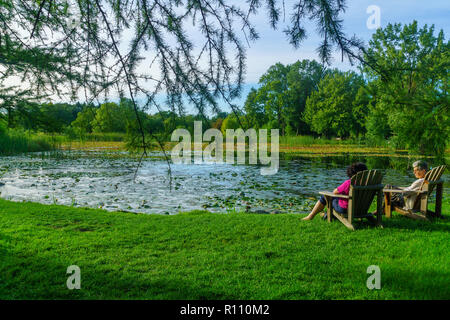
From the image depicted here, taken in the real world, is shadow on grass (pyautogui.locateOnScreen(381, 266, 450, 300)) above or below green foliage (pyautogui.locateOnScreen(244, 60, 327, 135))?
below

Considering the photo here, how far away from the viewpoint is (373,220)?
5434mm

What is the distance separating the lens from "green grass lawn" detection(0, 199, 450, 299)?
3.17 metres

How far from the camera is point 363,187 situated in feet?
16.7

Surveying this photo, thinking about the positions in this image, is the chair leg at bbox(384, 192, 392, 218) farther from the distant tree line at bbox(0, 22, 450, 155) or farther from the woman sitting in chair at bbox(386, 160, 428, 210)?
Answer: the distant tree line at bbox(0, 22, 450, 155)

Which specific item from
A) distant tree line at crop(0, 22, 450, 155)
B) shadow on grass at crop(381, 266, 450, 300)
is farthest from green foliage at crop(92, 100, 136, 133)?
shadow on grass at crop(381, 266, 450, 300)

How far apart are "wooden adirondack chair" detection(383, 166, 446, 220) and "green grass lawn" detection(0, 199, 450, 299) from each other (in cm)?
23

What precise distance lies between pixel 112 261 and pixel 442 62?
3814 millimetres

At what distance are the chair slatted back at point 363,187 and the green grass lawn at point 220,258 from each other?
388 mm

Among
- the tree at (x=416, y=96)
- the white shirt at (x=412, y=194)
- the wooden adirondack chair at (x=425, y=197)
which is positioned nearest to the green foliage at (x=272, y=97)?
the tree at (x=416, y=96)

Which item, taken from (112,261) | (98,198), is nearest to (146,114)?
(112,261)

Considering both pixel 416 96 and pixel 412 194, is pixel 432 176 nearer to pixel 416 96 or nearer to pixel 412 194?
pixel 412 194

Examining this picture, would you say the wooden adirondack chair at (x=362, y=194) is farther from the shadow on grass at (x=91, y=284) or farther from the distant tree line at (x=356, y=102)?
the shadow on grass at (x=91, y=284)
